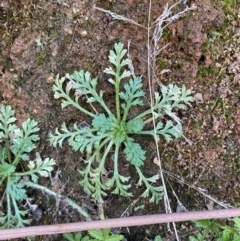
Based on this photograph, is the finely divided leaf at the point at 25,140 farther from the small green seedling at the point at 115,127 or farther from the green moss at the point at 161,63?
the green moss at the point at 161,63

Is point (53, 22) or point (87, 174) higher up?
point (53, 22)

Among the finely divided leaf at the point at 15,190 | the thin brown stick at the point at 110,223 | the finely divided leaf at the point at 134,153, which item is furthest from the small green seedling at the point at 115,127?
the thin brown stick at the point at 110,223

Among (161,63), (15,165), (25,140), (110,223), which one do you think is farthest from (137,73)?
(110,223)

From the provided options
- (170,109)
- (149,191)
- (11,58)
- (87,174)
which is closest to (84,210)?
(87,174)

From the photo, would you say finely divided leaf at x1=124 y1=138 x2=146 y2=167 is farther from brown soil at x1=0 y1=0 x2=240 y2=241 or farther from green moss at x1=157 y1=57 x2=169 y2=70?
green moss at x1=157 y1=57 x2=169 y2=70

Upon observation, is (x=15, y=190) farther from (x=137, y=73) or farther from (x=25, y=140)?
(x=137, y=73)

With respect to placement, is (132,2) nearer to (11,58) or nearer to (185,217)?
(11,58)
